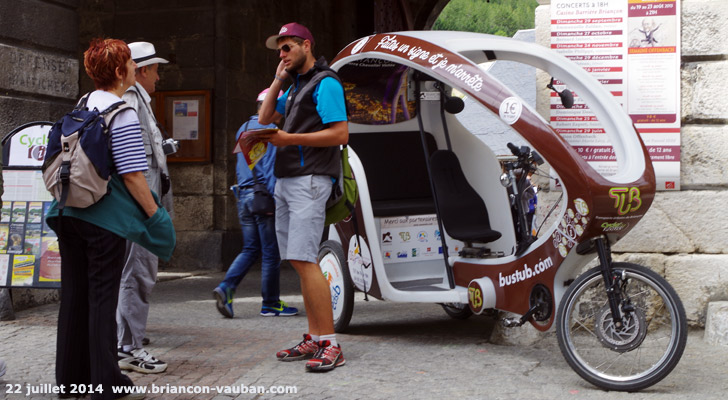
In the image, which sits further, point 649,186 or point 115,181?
point 649,186

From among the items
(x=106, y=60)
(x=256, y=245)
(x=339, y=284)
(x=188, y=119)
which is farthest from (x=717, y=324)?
(x=188, y=119)

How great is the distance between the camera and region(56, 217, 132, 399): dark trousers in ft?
13.0

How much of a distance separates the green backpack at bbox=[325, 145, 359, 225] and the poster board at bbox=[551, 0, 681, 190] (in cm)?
156

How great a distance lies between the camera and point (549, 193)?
19.3 feet

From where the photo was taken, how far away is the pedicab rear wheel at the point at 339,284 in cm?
587

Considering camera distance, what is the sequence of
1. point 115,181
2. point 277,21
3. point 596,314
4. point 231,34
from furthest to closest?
point 277,21 < point 231,34 < point 596,314 < point 115,181

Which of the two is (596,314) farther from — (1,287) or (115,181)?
(1,287)

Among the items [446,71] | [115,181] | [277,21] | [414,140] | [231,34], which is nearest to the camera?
[115,181]

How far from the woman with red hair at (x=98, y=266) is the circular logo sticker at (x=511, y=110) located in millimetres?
1691

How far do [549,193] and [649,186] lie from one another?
1.46 metres

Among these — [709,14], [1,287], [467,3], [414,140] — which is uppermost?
[467,3]

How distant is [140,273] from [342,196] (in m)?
1.15

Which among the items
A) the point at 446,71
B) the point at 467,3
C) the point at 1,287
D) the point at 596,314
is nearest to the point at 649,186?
the point at 596,314

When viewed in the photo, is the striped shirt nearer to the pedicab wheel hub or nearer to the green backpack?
Result: the green backpack
